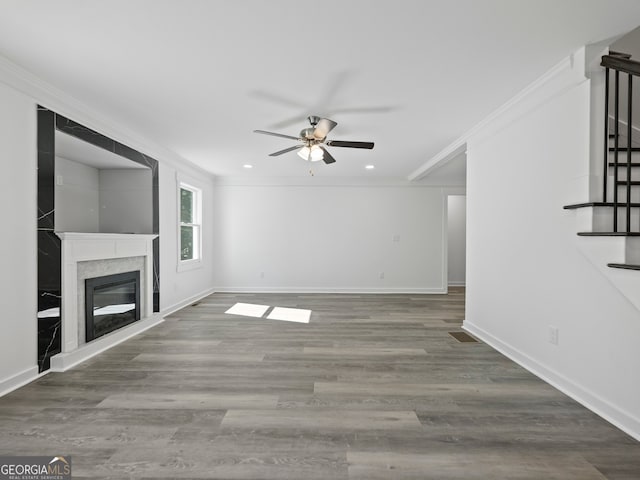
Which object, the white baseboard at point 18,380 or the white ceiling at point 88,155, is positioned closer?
the white baseboard at point 18,380

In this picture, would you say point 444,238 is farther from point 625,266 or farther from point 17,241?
point 17,241

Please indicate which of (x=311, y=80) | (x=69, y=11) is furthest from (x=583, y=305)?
(x=69, y=11)

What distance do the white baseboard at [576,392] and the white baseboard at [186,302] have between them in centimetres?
432

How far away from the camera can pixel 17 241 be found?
7.77 feet

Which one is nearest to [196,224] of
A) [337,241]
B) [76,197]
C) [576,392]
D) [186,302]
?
[186,302]

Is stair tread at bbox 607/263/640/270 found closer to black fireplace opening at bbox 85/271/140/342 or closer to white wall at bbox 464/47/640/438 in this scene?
white wall at bbox 464/47/640/438

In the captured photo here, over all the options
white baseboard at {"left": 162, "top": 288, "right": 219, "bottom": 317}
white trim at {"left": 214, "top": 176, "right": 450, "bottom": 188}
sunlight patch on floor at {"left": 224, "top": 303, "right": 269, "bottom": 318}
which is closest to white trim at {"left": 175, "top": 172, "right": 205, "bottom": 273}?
white baseboard at {"left": 162, "top": 288, "right": 219, "bottom": 317}

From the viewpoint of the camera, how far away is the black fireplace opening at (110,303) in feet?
10.3

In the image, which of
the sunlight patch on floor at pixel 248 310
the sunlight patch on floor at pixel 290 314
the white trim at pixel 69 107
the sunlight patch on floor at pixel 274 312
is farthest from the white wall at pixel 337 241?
the white trim at pixel 69 107

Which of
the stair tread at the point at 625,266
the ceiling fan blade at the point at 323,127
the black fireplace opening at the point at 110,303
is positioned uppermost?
the ceiling fan blade at the point at 323,127

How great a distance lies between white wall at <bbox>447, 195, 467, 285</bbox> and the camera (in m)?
7.55

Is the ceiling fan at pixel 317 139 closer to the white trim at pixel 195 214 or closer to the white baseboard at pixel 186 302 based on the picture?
the white trim at pixel 195 214

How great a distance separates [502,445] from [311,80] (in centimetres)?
278

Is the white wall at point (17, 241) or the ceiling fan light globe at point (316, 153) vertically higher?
the ceiling fan light globe at point (316, 153)
